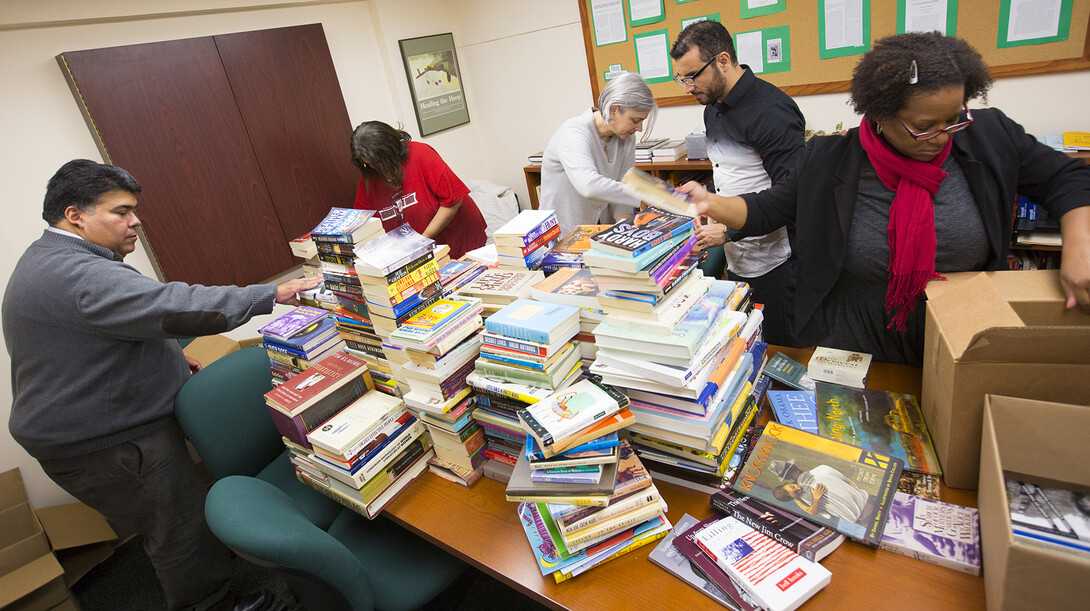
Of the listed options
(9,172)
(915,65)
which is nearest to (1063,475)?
(915,65)

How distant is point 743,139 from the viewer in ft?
7.47

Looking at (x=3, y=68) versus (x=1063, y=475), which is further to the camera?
(x=3, y=68)

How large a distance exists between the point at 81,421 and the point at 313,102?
2337 millimetres

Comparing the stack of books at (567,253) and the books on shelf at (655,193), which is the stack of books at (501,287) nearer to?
the stack of books at (567,253)

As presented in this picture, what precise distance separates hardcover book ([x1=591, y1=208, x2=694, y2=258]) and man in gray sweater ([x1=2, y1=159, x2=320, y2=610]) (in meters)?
1.28

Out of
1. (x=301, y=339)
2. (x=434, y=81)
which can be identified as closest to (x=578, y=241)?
(x=301, y=339)

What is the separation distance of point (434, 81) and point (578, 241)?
3122 millimetres

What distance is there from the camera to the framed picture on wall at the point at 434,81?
4.19 metres

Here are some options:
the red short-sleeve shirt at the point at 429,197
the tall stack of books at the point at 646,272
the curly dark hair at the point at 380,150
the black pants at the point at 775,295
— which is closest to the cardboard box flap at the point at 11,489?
the red short-sleeve shirt at the point at 429,197

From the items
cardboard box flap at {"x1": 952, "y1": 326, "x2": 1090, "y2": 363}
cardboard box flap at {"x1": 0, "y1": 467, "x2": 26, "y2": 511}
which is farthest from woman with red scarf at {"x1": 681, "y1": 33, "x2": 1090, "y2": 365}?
cardboard box flap at {"x1": 0, "y1": 467, "x2": 26, "y2": 511}

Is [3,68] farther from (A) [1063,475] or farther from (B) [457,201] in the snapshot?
(A) [1063,475]

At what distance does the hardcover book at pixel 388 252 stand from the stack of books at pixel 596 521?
27.1 inches

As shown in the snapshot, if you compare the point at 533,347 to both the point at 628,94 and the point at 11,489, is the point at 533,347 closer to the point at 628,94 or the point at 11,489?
the point at 628,94

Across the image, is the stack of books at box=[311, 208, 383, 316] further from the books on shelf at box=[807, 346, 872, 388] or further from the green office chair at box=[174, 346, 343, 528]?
the books on shelf at box=[807, 346, 872, 388]
